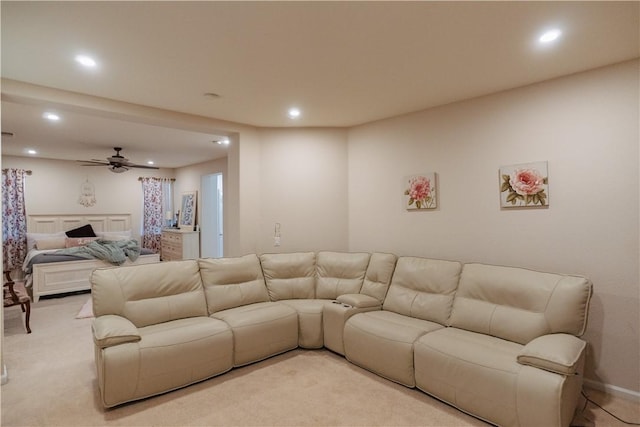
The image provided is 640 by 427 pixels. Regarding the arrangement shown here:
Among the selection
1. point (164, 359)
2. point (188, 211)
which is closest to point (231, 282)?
point (164, 359)

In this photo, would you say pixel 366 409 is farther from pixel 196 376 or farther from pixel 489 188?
pixel 489 188

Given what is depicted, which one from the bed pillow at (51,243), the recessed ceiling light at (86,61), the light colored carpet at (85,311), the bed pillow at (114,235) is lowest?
the light colored carpet at (85,311)

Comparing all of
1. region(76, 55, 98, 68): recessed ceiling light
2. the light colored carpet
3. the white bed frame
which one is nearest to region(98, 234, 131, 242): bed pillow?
the white bed frame

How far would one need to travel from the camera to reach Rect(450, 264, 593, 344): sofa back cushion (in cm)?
232

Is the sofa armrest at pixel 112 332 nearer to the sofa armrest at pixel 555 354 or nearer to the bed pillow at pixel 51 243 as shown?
the sofa armrest at pixel 555 354

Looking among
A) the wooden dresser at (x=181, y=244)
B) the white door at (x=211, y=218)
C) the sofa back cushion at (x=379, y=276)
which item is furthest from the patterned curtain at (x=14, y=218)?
the sofa back cushion at (x=379, y=276)

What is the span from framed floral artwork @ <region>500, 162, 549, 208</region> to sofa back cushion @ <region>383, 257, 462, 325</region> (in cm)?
76

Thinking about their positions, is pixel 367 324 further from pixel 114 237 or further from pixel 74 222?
pixel 74 222

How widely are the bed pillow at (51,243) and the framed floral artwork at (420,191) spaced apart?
6.53 m

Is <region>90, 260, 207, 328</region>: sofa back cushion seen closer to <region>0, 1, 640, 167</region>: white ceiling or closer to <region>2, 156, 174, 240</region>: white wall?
<region>0, 1, 640, 167</region>: white ceiling

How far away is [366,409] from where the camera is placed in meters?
2.37

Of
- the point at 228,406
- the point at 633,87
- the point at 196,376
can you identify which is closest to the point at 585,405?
the point at 633,87

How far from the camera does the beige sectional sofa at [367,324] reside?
212cm

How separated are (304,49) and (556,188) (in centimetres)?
232
